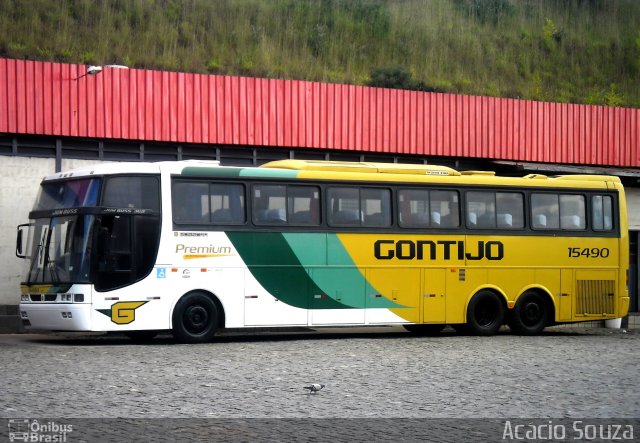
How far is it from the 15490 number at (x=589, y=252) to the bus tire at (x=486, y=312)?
2082mm

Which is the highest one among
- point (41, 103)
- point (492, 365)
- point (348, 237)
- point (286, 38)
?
point (286, 38)

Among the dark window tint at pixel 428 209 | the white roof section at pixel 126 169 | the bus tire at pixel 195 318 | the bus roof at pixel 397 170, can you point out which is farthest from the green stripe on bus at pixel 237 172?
the dark window tint at pixel 428 209

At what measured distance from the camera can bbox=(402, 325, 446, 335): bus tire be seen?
24.6 metres

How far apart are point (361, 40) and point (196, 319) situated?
32.6 meters

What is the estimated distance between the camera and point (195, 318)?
2019 centimetres

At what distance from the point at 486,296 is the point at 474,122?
32.6 feet

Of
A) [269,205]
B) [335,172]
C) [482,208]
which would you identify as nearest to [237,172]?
[269,205]

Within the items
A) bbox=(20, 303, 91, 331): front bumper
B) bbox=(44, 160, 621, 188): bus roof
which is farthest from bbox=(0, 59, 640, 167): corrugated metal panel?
bbox=(20, 303, 91, 331): front bumper

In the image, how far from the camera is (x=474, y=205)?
76.3 ft

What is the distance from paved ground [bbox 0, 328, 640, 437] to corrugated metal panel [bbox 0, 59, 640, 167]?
25.9 feet

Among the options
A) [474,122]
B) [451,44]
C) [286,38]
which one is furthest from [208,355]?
[451,44]

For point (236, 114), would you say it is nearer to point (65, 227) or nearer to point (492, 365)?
point (65, 227)

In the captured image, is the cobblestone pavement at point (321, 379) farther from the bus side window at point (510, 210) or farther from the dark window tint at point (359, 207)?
the bus side window at point (510, 210)

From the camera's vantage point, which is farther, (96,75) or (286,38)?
(286,38)
